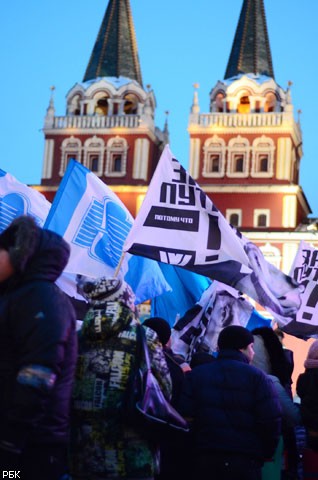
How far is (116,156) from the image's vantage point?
139 feet

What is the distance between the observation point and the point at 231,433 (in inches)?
211

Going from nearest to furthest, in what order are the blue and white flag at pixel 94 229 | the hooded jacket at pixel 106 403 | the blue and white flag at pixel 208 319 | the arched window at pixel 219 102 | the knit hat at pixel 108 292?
1. the hooded jacket at pixel 106 403
2. the knit hat at pixel 108 292
3. the blue and white flag at pixel 94 229
4. the blue and white flag at pixel 208 319
5. the arched window at pixel 219 102

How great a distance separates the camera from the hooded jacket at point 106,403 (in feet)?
15.3

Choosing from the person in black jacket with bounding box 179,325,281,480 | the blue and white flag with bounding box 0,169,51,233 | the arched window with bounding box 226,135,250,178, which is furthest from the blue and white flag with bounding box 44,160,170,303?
the arched window with bounding box 226,135,250,178

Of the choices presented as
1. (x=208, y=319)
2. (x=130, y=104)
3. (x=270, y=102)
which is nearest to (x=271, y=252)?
(x=270, y=102)

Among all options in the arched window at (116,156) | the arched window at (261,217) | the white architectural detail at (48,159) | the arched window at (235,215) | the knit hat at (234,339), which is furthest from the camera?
the white architectural detail at (48,159)

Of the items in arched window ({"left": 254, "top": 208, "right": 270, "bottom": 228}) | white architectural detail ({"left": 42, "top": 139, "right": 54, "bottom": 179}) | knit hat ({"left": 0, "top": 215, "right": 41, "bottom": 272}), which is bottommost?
knit hat ({"left": 0, "top": 215, "right": 41, "bottom": 272})

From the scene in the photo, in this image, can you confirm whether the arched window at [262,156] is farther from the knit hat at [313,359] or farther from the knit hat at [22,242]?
the knit hat at [22,242]

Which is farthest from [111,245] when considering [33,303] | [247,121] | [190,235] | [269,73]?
[269,73]

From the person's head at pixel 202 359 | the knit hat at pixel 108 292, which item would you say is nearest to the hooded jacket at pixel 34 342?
the knit hat at pixel 108 292

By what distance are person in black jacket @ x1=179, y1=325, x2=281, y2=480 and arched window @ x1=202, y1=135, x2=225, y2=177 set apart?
3610 centimetres

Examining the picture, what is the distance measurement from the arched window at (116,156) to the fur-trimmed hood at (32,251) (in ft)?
125

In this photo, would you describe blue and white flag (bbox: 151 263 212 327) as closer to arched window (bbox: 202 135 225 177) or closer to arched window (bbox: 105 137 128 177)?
arched window (bbox: 202 135 225 177)

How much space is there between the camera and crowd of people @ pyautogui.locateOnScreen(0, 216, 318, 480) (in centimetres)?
382
